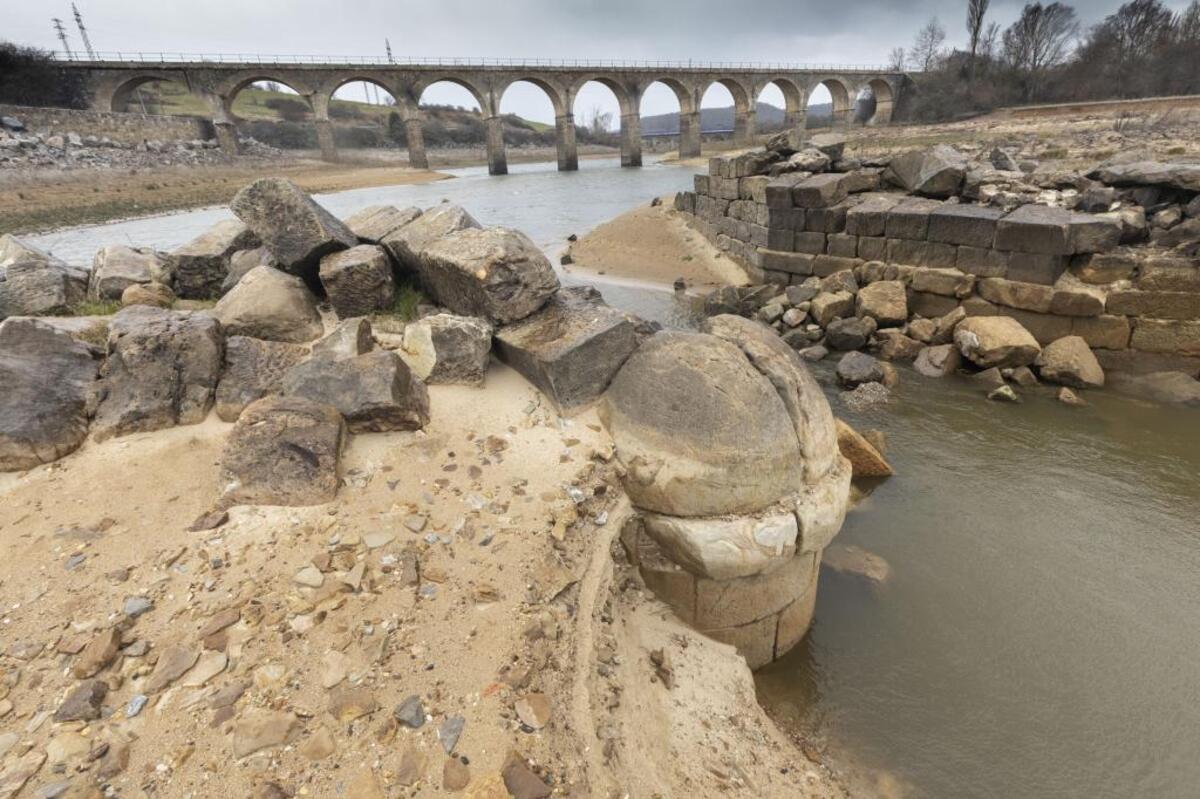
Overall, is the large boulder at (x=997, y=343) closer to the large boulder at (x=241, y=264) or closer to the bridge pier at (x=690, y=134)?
the large boulder at (x=241, y=264)

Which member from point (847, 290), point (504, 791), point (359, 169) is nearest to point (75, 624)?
point (504, 791)

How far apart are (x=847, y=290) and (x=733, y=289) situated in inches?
76.2

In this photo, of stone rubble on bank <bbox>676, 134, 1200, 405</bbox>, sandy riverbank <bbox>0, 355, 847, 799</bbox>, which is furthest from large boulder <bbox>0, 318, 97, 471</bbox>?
stone rubble on bank <bbox>676, 134, 1200, 405</bbox>

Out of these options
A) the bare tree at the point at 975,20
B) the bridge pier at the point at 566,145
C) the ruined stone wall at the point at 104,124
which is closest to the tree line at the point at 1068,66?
the bare tree at the point at 975,20

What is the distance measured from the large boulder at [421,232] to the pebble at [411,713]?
3.13m

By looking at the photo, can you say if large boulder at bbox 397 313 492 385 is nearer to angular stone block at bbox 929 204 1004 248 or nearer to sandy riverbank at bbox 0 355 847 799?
sandy riverbank at bbox 0 355 847 799

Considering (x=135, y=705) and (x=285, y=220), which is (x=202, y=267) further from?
(x=135, y=705)

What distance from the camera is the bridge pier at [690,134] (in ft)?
158

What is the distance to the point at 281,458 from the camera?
2758 mm

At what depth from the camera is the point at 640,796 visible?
80.0 inches

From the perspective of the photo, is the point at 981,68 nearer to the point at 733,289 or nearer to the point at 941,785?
the point at 733,289

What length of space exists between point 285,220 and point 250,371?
51.5 inches

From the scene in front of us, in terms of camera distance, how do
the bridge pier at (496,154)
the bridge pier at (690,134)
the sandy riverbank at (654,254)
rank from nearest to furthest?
the sandy riverbank at (654,254)
the bridge pier at (496,154)
the bridge pier at (690,134)

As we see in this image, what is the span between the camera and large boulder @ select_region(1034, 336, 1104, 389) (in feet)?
21.4
